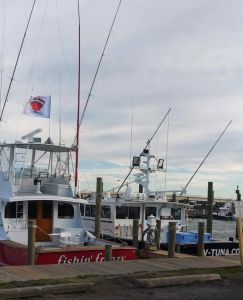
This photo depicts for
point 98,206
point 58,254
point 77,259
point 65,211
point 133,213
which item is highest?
point 98,206

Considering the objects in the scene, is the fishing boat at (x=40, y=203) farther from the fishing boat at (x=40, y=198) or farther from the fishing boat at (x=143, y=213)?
the fishing boat at (x=143, y=213)

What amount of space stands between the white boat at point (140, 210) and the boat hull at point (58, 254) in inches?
244

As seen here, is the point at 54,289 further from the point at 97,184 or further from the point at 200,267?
the point at 97,184

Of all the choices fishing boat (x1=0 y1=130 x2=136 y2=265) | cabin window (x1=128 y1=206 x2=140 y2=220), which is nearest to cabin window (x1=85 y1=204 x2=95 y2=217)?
cabin window (x1=128 y1=206 x2=140 y2=220)

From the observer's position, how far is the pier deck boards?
34.8ft

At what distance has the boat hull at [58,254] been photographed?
1455cm

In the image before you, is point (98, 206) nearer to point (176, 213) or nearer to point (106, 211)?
point (106, 211)

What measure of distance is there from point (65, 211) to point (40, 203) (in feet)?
3.49

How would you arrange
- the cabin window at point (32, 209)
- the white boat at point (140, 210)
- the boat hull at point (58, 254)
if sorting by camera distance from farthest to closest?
the white boat at point (140, 210) → the cabin window at point (32, 209) → the boat hull at point (58, 254)

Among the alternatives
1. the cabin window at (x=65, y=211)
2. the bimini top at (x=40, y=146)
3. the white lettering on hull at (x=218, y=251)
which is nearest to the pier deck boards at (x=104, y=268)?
the cabin window at (x=65, y=211)

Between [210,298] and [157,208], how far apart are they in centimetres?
1446

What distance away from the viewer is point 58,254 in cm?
1481

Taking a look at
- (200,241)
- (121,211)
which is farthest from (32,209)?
(121,211)

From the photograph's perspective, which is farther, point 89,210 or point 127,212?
point 89,210
